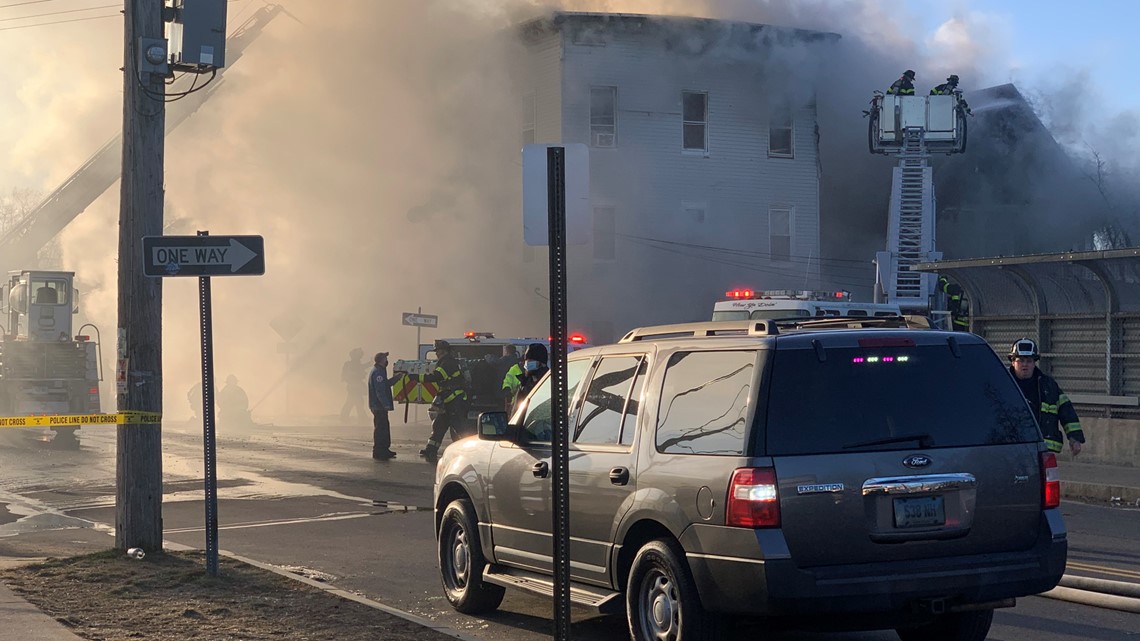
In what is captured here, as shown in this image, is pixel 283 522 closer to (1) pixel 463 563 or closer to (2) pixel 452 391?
(1) pixel 463 563

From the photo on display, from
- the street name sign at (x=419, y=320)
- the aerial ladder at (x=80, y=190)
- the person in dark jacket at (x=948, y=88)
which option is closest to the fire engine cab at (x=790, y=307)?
the street name sign at (x=419, y=320)

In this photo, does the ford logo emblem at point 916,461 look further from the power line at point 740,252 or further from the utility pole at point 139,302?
the power line at point 740,252

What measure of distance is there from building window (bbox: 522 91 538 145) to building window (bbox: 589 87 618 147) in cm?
170

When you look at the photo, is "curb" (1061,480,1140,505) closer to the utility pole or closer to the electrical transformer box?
the utility pole

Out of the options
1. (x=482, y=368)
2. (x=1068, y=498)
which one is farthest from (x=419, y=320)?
(x=1068, y=498)

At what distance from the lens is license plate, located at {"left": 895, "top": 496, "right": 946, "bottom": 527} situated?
607 centimetres

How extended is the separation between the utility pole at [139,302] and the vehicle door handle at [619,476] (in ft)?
14.4

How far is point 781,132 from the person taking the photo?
38.4m

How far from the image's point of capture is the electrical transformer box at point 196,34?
10039 mm

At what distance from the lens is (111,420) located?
11.7 m

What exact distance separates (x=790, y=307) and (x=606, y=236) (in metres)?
18.6

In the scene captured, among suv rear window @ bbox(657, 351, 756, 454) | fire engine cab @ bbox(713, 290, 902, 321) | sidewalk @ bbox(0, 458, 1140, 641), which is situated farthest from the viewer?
fire engine cab @ bbox(713, 290, 902, 321)

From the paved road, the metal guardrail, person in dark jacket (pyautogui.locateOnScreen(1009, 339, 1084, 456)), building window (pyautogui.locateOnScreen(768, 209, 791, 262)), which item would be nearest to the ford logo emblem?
the paved road

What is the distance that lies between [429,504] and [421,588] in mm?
5132
